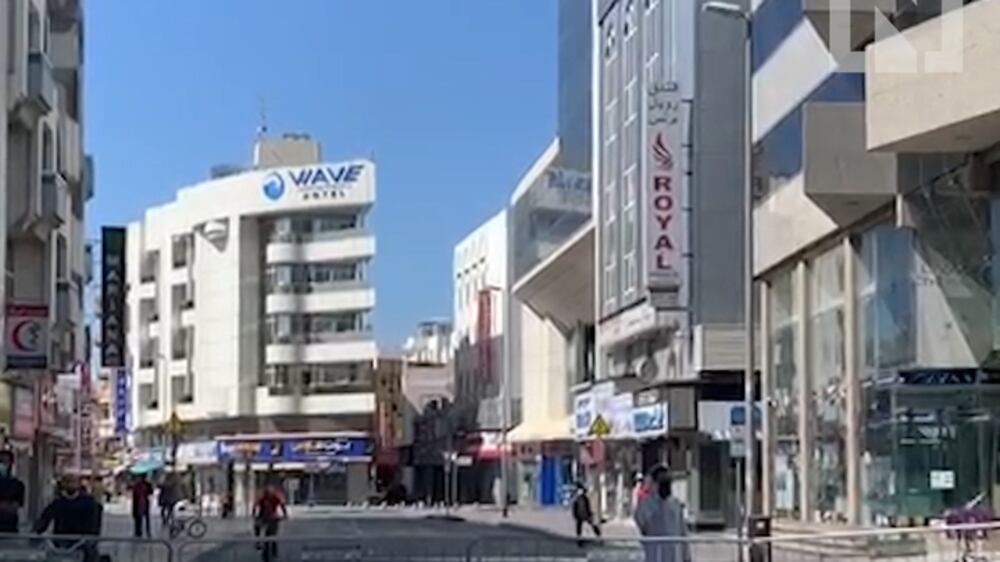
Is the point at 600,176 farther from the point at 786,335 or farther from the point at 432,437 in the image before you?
the point at 432,437

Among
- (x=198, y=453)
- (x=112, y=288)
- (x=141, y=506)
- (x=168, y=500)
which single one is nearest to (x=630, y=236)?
(x=168, y=500)

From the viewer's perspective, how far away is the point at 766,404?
136 ft

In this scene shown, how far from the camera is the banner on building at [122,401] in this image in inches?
4498

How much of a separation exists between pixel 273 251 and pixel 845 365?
76090mm

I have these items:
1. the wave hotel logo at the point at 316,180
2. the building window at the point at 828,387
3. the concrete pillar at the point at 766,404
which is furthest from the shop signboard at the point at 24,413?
the wave hotel logo at the point at 316,180

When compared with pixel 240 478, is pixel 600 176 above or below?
above

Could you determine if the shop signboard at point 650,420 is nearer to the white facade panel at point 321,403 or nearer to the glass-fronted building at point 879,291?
the glass-fronted building at point 879,291

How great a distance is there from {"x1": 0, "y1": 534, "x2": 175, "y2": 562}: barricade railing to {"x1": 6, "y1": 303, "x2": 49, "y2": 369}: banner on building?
24.4 metres

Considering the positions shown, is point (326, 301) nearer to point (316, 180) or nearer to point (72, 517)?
point (316, 180)

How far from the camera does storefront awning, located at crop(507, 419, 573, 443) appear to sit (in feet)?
275

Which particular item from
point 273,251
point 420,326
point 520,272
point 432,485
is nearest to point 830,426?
point 520,272

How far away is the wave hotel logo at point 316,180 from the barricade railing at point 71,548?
8875 centimetres

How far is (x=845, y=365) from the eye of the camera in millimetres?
36312

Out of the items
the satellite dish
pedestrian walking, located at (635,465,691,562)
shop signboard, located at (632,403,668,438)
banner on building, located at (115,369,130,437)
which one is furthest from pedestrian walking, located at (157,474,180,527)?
banner on building, located at (115,369,130,437)
